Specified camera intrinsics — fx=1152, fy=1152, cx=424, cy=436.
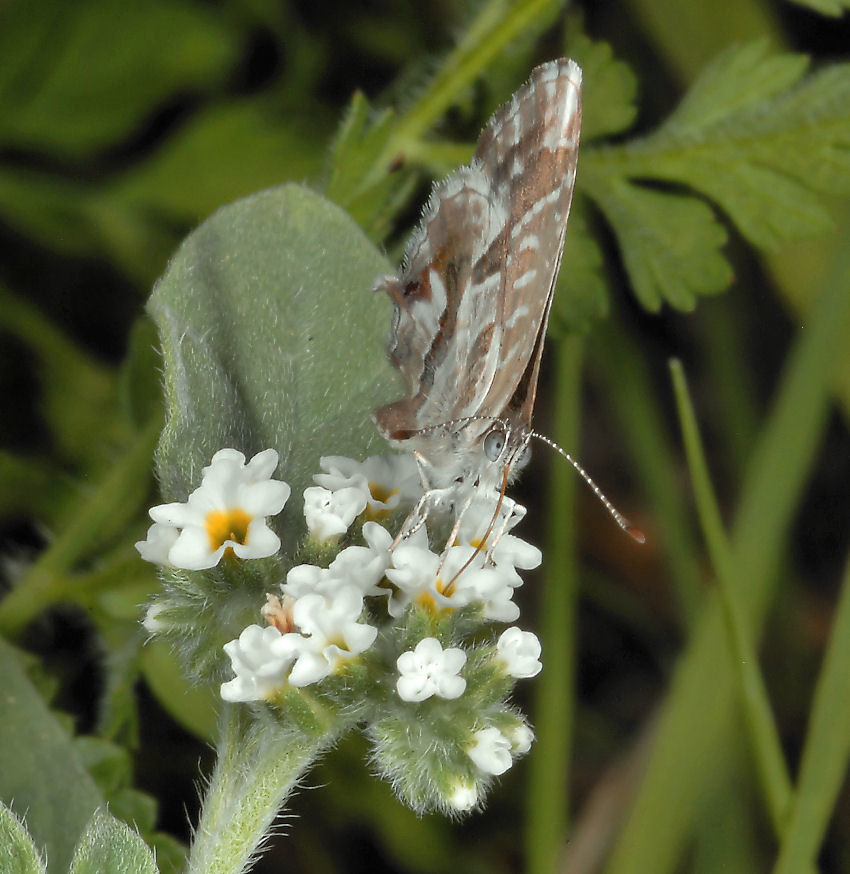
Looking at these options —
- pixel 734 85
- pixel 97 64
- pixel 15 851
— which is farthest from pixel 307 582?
pixel 97 64

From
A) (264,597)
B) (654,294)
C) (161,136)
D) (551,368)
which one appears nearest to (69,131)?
(161,136)

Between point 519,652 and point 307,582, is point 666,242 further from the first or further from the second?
point 307,582

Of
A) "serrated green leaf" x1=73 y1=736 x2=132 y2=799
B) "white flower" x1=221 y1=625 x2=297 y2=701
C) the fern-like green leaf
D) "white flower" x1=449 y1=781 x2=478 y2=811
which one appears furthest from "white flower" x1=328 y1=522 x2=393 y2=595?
the fern-like green leaf

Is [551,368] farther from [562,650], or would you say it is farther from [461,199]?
[461,199]

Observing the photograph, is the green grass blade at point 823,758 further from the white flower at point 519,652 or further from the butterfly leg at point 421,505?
the butterfly leg at point 421,505

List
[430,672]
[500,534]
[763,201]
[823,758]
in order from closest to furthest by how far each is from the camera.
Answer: [430,672] < [500,534] < [823,758] < [763,201]

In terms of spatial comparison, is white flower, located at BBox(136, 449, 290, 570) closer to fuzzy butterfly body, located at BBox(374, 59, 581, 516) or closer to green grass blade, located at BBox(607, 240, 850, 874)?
fuzzy butterfly body, located at BBox(374, 59, 581, 516)

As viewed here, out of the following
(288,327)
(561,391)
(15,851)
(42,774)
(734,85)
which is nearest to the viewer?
(15,851)
